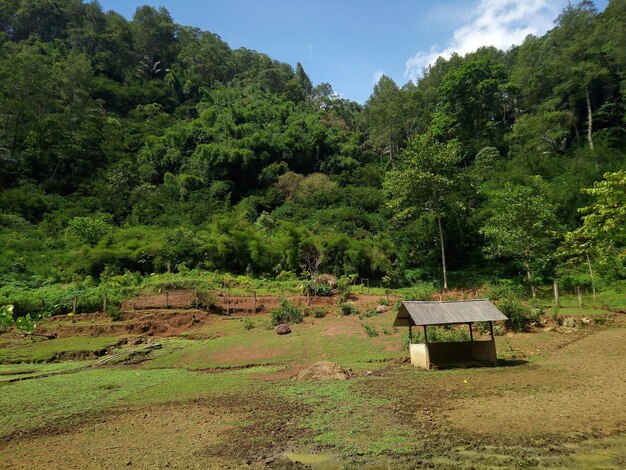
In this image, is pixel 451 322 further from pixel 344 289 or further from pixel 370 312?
pixel 344 289

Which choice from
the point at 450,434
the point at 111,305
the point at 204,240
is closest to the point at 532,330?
the point at 450,434

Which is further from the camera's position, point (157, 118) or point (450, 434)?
point (157, 118)

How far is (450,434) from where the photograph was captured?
8.41 m

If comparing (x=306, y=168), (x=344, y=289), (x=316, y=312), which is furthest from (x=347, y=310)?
(x=306, y=168)

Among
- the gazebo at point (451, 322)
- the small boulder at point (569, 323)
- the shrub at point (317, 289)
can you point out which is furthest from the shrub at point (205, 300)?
the small boulder at point (569, 323)

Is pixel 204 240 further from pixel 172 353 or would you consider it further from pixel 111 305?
pixel 172 353

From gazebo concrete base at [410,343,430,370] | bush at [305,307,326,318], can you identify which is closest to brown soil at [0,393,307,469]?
gazebo concrete base at [410,343,430,370]

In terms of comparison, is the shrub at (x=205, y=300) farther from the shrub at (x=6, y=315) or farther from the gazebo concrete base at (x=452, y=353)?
the shrub at (x=6, y=315)

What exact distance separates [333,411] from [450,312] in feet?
22.6

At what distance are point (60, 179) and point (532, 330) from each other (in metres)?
59.4

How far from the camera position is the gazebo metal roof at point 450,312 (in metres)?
14.8

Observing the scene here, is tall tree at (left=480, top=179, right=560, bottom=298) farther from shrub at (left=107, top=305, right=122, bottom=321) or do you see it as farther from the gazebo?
shrub at (left=107, top=305, right=122, bottom=321)

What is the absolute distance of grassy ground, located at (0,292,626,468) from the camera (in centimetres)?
769

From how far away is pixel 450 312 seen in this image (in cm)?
1527
